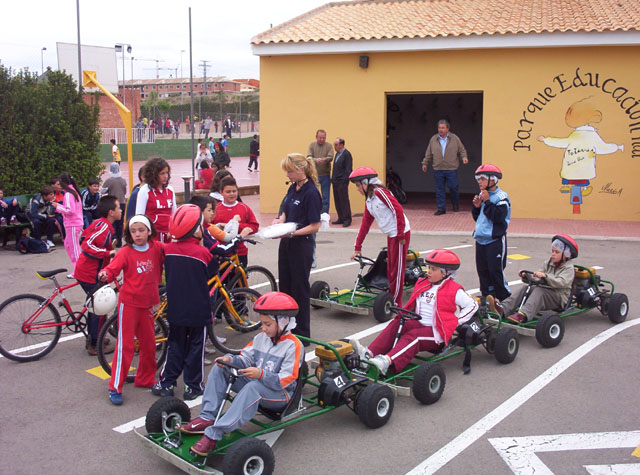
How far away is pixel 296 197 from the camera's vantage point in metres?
6.84

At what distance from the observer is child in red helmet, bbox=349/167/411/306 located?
25.4 feet

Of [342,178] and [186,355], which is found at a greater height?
[342,178]

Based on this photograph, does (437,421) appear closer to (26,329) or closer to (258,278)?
(258,278)

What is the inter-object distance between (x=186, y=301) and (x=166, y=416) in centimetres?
108

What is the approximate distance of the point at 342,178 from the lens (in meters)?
15.0

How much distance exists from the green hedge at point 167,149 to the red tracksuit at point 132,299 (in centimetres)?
3190

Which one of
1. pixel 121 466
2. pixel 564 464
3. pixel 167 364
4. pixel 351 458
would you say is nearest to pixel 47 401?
pixel 167 364

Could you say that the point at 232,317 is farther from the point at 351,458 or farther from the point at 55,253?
the point at 55,253

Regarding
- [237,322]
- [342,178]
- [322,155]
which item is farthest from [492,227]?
[322,155]

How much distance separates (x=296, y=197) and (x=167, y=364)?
2.15 m

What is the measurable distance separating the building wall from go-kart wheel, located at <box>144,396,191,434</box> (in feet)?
40.2

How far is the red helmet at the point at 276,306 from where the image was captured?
4938mm

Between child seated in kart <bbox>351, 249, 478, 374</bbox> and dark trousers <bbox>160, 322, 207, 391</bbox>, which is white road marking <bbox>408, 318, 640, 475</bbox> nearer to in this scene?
child seated in kart <bbox>351, 249, 478, 374</bbox>

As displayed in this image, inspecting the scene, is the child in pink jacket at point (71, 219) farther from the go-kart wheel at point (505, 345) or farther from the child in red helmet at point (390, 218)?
the go-kart wheel at point (505, 345)
